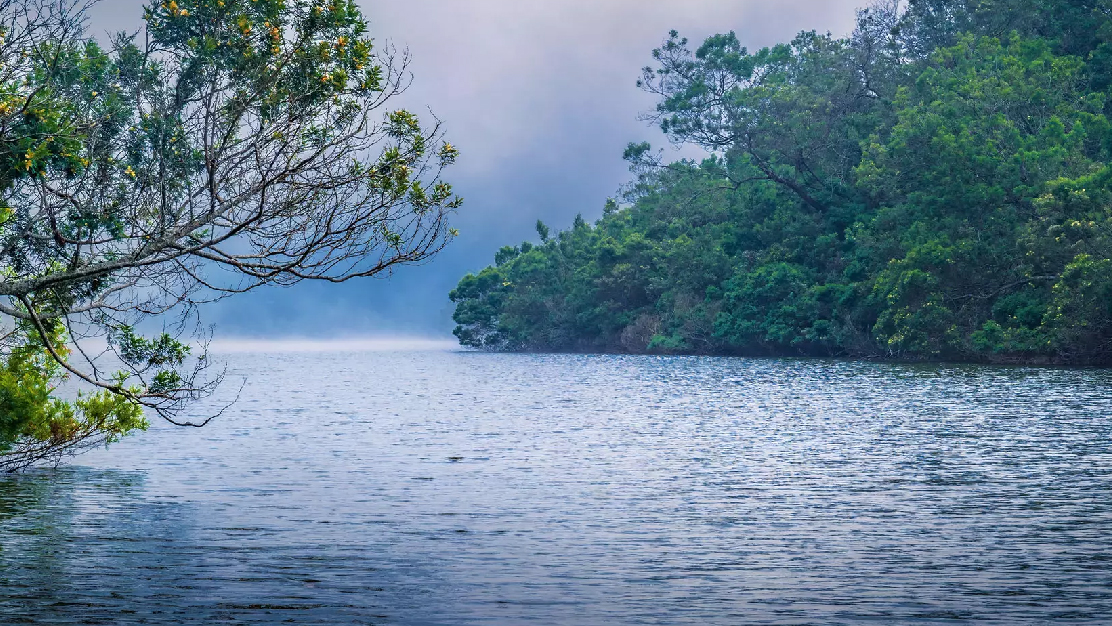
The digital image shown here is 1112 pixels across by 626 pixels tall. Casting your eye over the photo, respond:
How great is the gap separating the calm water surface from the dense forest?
30.8m

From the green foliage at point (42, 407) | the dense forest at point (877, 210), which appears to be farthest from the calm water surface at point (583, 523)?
the dense forest at point (877, 210)

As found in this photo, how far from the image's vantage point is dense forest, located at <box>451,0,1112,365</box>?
204 feet

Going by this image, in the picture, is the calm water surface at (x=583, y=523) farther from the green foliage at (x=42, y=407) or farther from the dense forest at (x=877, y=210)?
the dense forest at (x=877, y=210)

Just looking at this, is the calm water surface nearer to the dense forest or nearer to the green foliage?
the green foliage

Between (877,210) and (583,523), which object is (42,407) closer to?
(583,523)

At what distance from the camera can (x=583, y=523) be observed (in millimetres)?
16047

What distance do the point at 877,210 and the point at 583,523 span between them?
218ft

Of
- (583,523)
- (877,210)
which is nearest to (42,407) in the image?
(583,523)

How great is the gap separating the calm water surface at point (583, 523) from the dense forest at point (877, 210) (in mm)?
30762

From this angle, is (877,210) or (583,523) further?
(877,210)

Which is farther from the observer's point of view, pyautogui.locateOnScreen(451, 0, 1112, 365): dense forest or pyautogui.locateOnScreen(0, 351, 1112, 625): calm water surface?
pyautogui.locateOnScreen(451, 0, 1112, 365): dense forest

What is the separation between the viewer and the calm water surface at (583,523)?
1123cm

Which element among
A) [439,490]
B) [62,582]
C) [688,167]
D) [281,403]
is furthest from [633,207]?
[62,582]

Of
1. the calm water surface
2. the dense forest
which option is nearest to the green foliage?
the calm water surface
